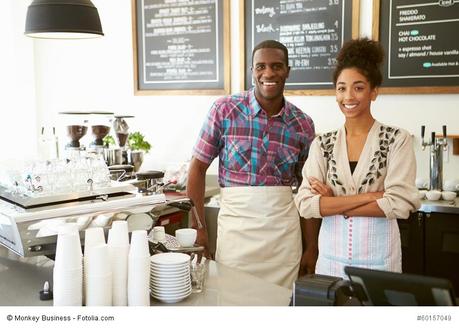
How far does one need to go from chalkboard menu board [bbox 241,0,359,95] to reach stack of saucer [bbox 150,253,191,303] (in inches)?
63.1

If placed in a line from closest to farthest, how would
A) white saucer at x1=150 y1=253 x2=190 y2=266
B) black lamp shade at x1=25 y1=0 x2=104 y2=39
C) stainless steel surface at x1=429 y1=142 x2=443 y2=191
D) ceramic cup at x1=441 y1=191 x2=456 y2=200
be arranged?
white saucer at x1=150 y1=253 x2=190 y2=266, black lamp shade at x1=25 y1=0 x2=104 y2=39, ceramic cup at x1=441 y1=191 x2=456 y2=200, stainless steel surface at x1=429 y1=142 x2=443 y2=191

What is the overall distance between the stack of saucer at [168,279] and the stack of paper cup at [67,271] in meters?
0.16

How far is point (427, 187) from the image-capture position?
2256 millimetres

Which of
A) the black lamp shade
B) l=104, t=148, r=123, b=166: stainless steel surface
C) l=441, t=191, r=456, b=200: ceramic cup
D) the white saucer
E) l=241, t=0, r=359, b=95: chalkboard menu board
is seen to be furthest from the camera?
l=104, t=148, r=123, b=166: stainless steel surface

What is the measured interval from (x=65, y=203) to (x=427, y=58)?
1.73 m

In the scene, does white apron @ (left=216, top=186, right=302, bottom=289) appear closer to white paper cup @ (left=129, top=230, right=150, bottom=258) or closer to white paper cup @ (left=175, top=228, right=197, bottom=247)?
white paper cup @ (left=175, top=228, right=197, bottom=247)

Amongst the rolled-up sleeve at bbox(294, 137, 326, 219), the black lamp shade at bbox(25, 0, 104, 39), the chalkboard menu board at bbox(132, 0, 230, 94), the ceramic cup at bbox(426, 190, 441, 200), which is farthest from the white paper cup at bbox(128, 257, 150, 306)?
the chalkboard menu board at bbox(132, 0, 230, 94)

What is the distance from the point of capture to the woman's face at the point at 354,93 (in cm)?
129

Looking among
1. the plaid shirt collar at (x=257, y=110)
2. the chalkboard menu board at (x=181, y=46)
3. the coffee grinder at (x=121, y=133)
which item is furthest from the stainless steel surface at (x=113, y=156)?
the plaid shirt collar at (x=257, y=110)

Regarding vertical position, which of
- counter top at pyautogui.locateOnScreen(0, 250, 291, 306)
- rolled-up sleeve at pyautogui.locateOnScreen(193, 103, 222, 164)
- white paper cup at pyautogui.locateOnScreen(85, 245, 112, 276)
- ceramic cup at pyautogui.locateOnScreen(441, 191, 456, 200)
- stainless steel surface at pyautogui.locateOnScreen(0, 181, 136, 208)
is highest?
rolled-up sleeve at pyautogui.locateOnScreen(193, 103, 222, 164)

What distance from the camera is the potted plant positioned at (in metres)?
2.74

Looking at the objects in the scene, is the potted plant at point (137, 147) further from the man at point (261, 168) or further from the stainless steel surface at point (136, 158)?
the man at point (261, 168)

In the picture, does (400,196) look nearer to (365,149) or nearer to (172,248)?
(365,149)

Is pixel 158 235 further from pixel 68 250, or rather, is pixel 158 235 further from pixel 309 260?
pixel 309 260
